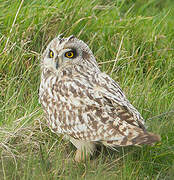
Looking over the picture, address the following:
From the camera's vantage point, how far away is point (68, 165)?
3045 mm

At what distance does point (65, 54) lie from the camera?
3344 mm

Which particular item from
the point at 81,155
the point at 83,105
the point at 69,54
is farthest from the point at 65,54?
the point at 81,155

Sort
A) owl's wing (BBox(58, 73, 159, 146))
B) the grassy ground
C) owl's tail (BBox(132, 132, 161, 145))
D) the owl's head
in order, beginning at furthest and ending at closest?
the owl's head < the grassy ground < owl's wing (BBox(58, 73, 159, 146)) < owl's tail (BBox(132, 132, 161, 145))

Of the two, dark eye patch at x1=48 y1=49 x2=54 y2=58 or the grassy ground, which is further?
dark eye patch at x1=48 y1=49 x2=54 y2=58

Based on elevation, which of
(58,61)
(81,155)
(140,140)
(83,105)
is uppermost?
(58,61)

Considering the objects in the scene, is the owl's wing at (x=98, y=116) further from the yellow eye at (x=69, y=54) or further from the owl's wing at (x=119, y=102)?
the yellow eye at (x=69, y=54)

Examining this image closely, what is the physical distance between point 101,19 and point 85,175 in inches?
87.7

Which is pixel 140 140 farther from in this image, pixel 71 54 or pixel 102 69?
pixel 102 69

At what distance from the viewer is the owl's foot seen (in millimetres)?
3160

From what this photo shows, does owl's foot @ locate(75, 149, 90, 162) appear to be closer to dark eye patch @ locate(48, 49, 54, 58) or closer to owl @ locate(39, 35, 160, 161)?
owl @ locate(39, 35, 160, 161)

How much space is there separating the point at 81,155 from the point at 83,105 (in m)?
0.37

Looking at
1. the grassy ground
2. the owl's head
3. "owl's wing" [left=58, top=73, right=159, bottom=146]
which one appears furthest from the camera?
the owl's head

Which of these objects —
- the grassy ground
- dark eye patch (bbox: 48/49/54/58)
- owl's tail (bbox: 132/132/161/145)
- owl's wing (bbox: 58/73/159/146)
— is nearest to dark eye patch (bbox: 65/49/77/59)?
dark eye patch (bbox: 48/49/54/58)

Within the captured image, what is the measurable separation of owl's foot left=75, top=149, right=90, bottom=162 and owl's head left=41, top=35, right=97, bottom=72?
2.14 feet
